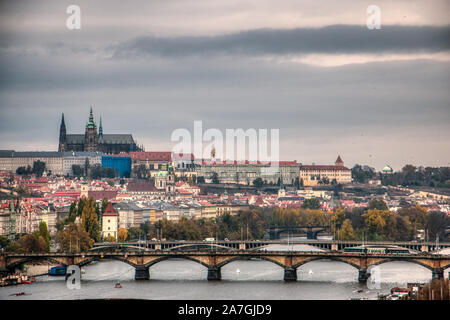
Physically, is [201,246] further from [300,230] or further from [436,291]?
[436,291]

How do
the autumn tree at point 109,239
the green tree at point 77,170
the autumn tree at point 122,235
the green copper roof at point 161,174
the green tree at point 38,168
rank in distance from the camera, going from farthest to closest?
the green tree at point 77,170
the green tree at point 38,168
the green copper roof at point 161,174
the autumn tree at point 122,235
the autumn tree at point 109,239

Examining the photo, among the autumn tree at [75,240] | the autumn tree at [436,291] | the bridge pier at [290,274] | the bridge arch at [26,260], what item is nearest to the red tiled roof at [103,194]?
the autumn tree at [75,240]

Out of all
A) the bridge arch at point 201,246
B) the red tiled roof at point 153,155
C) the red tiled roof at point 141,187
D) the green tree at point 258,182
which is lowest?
the bridge arch at point 201,246

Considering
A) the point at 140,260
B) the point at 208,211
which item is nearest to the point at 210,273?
the point at 140,260

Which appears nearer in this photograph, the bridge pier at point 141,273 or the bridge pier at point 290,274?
the bridge pier at point 290,274

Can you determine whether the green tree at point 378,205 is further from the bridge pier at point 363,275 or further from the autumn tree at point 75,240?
the bridge pier at point 363,275

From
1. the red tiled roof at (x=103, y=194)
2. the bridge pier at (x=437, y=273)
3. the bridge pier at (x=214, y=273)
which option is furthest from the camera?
the red tiled roof at (x=103, y=194)
